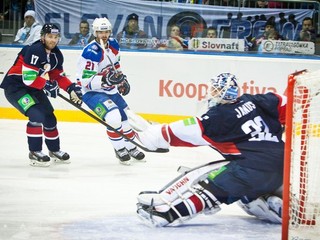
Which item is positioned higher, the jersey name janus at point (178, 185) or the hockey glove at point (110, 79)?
the hockey glove at point (110, 79)

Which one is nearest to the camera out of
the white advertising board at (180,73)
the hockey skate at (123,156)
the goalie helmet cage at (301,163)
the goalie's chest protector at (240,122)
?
the goalie helmet cage at (301,163)

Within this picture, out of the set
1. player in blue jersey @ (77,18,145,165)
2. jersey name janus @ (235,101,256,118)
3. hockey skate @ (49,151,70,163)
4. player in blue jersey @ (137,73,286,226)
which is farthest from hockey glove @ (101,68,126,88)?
jersey name janus @ (235,101,256,118)

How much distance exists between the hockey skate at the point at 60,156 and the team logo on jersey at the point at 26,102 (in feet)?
1.06

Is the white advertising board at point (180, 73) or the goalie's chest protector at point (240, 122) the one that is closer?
the goalie's chest protector at point (240, 122)

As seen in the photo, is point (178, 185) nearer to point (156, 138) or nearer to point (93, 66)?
point (156, 138)

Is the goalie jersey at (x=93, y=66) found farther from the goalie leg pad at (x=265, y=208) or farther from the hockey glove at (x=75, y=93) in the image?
the goalie leg pad at (x=265, y=208)

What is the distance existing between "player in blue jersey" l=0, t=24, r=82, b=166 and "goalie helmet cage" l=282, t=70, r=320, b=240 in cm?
189

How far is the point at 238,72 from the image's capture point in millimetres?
6195

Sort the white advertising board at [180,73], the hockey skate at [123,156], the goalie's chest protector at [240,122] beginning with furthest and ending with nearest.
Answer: the white advertising board at [180,73] → the hockey skate at [123,156] → the goalie's chest protector at [240,122]

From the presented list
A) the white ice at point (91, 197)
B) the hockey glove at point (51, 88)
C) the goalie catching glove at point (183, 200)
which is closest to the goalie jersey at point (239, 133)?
the goalie catching glove at point (183, 200)

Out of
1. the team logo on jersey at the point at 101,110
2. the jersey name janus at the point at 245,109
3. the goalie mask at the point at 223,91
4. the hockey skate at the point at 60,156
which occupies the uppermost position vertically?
the goalie mask at the point at 223,91

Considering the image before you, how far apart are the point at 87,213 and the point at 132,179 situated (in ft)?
2.79

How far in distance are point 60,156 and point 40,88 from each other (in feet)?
1.35

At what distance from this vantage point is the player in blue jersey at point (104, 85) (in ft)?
16.7
